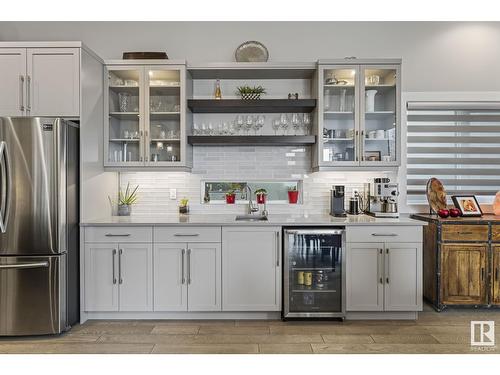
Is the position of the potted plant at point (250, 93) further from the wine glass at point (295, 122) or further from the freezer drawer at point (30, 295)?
the freezer drawer at point (30, 295)

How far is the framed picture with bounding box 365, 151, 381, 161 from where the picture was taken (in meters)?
3.68

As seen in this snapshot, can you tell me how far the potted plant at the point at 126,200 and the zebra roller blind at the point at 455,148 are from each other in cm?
287

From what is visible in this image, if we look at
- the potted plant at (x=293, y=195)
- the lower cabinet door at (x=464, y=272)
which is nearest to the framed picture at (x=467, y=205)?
the lower cabinet door at (x=464, y=272)

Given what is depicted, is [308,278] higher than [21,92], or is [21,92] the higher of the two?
[21,92]

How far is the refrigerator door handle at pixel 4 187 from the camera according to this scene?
291 centimetres

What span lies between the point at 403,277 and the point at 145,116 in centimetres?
273

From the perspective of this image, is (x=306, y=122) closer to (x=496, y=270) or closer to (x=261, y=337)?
(x=261, y=337)

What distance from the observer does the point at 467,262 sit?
3.50 metres

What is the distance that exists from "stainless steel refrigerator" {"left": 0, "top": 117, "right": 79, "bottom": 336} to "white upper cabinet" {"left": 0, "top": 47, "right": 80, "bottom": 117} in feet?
0.92

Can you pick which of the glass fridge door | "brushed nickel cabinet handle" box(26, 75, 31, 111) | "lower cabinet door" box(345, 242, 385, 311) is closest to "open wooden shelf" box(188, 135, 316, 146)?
the glass fridge door

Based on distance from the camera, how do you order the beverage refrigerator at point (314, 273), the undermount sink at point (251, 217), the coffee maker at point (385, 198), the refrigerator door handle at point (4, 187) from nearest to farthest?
1. the refrigerator door handle at point (4, 187)
2. the beverage refrigerator at point (314, 273)
3. the coffee maker at point (385, 198)
4. the undermount sink at point (251, 217)

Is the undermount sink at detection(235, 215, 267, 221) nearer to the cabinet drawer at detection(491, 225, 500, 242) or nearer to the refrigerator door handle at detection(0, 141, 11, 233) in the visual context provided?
the refrigerator door handle at detection(0, 141, 11, 233)

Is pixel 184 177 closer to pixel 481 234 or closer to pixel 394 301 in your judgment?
pixel 394 301

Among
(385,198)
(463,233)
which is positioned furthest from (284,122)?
(463,233)
